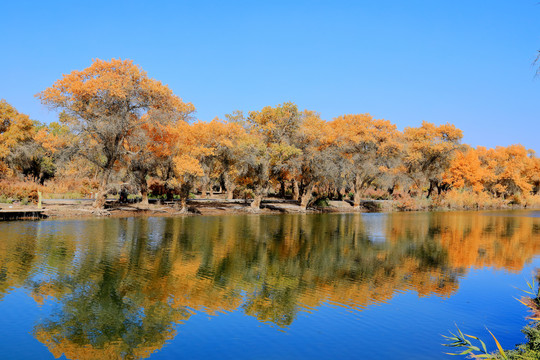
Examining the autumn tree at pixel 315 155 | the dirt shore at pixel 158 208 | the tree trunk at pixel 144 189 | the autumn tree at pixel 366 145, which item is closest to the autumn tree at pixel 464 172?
the autumn tree at pixel 366 145

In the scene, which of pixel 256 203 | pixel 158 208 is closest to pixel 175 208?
pixel 158 208

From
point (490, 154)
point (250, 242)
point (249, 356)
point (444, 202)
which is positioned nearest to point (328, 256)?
point (250, 242)

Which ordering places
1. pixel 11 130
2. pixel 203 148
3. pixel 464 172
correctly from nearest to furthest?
pixel 203 148 → pixel 11 130 → pixel 464 172

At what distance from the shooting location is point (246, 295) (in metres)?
17.9

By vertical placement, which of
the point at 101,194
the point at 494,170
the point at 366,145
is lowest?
the point at 101,194

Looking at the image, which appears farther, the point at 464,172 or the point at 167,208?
the point at 464,172

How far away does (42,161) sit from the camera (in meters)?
70.9

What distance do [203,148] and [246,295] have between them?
115 ft

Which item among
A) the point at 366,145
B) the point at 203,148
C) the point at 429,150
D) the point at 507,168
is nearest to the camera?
the point at 203,148

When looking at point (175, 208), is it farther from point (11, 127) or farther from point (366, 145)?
point (366, 145)

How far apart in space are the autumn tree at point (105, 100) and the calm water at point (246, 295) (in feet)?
45.8

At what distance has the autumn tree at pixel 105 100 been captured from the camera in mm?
43844

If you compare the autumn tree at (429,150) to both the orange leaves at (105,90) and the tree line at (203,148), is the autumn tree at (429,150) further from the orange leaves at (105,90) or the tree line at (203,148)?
the orange leaves at (105,90)

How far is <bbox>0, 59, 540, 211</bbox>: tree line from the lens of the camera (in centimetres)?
4497
